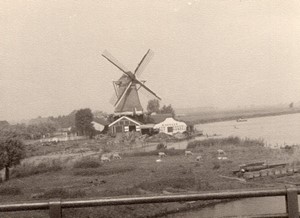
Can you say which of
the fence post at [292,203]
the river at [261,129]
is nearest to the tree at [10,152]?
the river at [261,129]

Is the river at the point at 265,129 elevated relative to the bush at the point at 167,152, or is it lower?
elevated

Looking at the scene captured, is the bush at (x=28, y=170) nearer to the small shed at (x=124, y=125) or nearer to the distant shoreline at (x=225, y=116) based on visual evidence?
the small shed at (x=124, y=125)

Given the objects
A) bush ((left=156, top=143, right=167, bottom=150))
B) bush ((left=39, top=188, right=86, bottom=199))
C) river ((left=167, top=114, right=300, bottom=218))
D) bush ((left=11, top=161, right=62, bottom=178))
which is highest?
river ((left=167, top=114, right=300, bottom=218))

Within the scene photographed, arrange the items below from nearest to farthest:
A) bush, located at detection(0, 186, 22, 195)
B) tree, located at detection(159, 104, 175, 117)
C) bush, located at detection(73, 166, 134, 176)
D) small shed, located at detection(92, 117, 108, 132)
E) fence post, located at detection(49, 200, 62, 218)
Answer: fence post, located at detection(49, 200, 62, 218) < bush, located at detection(0, 186, 22, 195) < bush, located at detection(73, 166, 134, 176) < small shed, located at detection(92, 117, 108, 132) < tree, located at detection(159, 104, 175, 117)

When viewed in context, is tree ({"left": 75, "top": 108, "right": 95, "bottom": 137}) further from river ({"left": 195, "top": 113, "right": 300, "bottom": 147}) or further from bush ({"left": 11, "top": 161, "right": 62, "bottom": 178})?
river ({"left": 195, "top": 113, "right": 300, "bottom": 147})

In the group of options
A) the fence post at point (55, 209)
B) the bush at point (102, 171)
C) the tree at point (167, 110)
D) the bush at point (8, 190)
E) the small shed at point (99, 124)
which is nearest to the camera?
the fence post at point (55, 209)

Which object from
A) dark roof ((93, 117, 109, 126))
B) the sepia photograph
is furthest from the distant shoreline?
dark roof ((93, 117, 109, 126))
